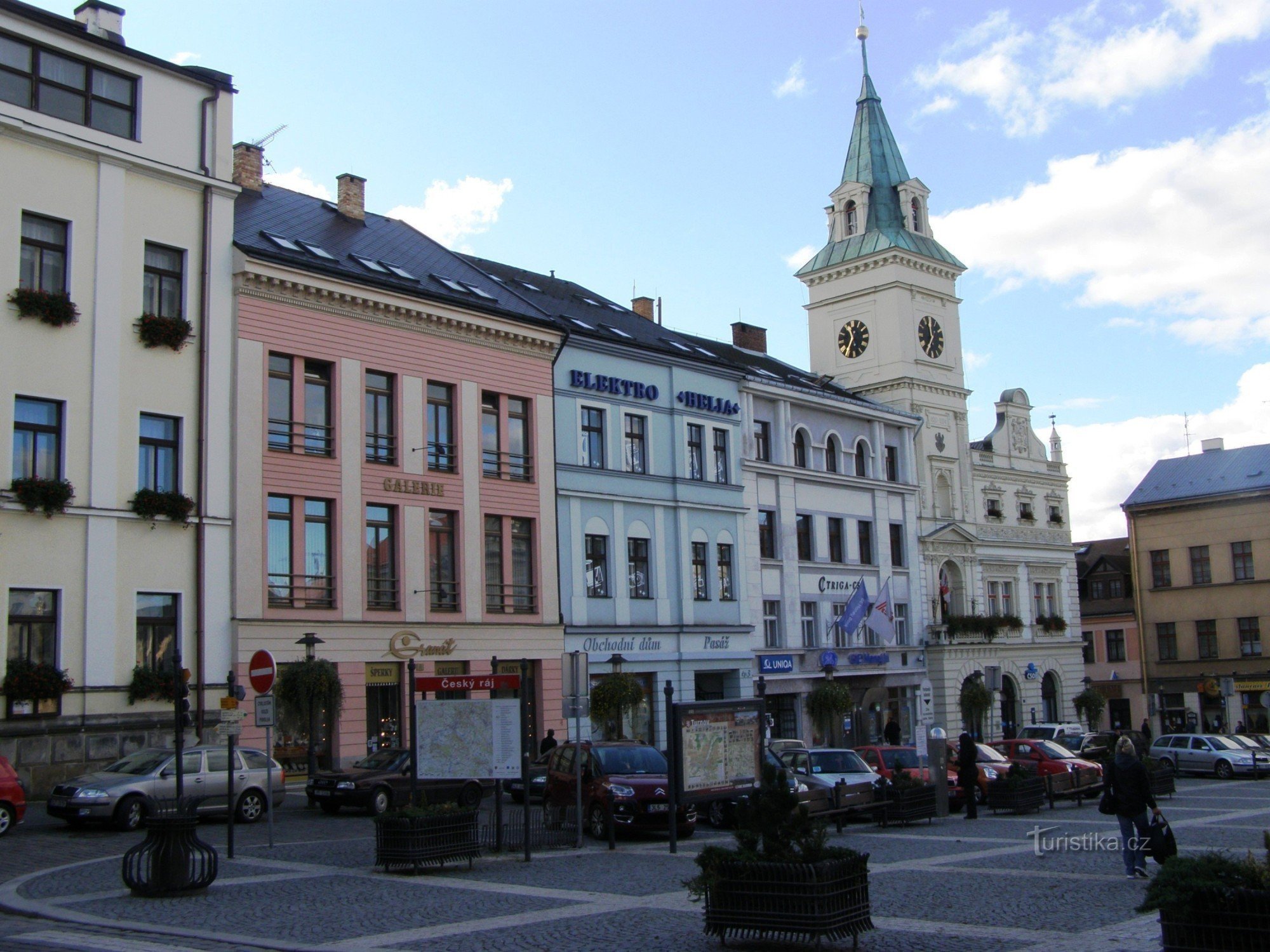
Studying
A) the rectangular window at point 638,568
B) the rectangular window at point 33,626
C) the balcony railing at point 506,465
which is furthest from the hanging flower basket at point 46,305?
the rectangular window at point 638,568

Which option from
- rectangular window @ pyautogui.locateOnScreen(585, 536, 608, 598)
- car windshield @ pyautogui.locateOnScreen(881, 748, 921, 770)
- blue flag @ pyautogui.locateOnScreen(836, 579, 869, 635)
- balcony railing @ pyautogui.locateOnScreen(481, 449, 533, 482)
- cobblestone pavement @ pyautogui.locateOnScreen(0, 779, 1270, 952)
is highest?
balcony railing @ pyautogui.locateOnScreen(481, 449, 533, 482)

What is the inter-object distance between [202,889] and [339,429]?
1881 centimetres

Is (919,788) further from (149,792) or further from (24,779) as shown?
(24,779)

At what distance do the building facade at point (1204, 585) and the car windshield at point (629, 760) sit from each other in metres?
46.3

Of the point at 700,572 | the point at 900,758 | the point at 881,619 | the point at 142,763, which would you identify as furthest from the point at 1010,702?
the point at 142,763

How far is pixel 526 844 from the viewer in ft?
62.2

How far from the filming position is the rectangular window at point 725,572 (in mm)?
44219

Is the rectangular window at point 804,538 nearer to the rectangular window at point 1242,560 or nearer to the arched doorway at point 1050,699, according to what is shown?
the arched doorway at point 1050,699

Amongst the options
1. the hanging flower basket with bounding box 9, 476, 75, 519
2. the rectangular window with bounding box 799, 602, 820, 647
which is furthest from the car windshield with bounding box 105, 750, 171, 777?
the rectangular window with bounding box 799, 602, 820, 647

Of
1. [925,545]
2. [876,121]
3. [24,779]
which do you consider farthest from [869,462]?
[24,779]

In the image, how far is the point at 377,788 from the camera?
26562mm

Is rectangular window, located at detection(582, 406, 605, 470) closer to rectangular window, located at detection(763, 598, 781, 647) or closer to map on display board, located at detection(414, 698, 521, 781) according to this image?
rectangular window, located at detection(763, 598, 781, 647)

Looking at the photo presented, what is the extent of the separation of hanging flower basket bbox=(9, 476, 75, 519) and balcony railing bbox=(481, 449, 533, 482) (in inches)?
461

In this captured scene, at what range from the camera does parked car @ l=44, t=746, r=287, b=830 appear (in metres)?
22.8
